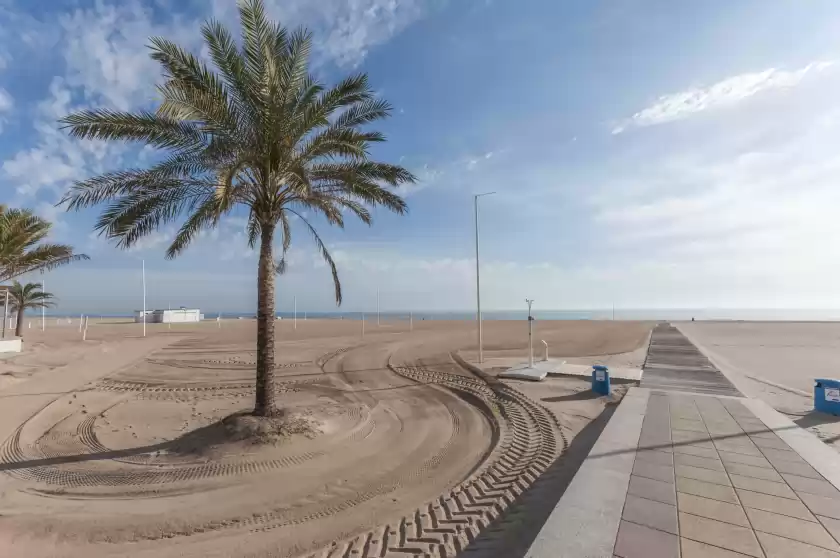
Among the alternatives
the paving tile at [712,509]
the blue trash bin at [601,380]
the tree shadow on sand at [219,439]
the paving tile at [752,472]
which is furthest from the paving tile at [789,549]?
the blue trash bin at [601,380]

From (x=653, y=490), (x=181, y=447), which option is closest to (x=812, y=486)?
(x=653, y=490)

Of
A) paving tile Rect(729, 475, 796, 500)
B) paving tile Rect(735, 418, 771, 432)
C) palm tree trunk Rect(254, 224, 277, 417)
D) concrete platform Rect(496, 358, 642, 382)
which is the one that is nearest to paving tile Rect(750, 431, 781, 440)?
paving tile Rect(735, 418, 771, 432)

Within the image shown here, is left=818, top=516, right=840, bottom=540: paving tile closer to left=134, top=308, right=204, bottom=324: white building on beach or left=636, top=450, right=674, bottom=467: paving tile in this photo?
left=636, top=450, right=674, bottom=467: paving tile

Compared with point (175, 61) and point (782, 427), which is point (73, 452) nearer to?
point (175, 61)

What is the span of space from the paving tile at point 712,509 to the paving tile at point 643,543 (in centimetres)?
73

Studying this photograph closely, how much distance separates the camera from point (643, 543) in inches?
137

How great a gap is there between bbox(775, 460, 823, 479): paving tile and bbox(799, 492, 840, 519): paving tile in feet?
2.46

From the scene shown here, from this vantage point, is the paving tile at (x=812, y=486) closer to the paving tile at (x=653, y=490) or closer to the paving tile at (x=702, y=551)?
the paving tile at (x=653, y=490)

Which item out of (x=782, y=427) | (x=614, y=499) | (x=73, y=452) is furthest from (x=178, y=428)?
(x=782, y=427)

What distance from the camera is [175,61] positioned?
6.93 metres

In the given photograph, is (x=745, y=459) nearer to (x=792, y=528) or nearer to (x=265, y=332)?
(x=792, y=528)

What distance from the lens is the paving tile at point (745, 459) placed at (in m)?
5.34

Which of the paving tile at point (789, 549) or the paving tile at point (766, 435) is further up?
the paving tile at point (789, 549)

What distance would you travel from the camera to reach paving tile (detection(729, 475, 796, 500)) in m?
4.47
